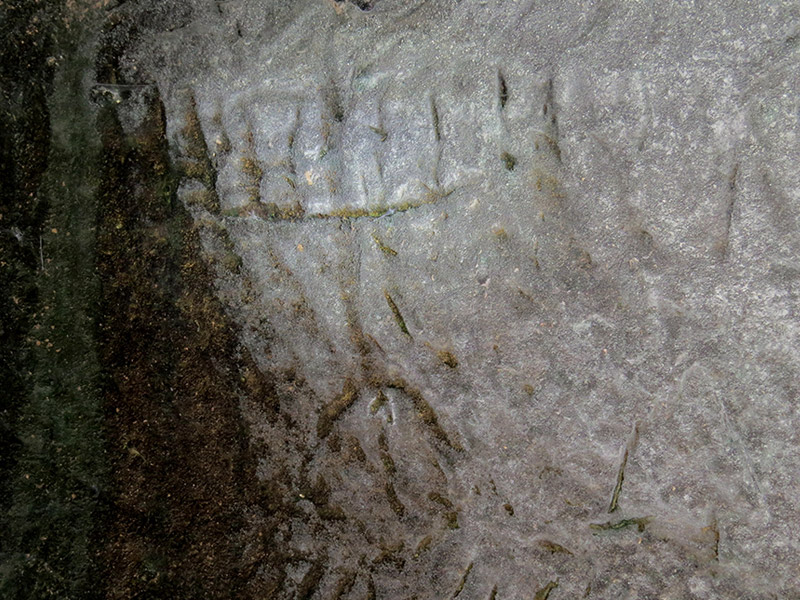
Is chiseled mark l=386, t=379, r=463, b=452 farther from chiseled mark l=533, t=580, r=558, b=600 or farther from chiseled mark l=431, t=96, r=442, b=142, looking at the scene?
chiseled mark l=431, t=96, r=442, b=142

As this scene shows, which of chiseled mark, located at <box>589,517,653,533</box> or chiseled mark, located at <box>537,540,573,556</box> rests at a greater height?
chiseled mark, located at <box>589,517,653,533</box>

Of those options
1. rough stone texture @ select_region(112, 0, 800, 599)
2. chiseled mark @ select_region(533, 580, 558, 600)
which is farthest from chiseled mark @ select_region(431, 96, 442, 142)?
chiseled mark @ select_region(533, 580, 558, 600)

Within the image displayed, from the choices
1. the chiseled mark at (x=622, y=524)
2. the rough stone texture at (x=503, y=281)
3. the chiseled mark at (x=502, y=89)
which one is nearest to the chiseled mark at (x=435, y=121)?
the rough stone texture at (x=503, y=281)

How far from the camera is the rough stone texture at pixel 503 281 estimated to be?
68.0 inches

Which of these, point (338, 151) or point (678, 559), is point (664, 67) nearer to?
point (338, 151)

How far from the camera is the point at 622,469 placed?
185cm

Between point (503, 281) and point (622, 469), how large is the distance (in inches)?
26.9

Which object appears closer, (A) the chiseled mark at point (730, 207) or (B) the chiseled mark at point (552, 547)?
(A) the chiseled mark at point (730, 207)

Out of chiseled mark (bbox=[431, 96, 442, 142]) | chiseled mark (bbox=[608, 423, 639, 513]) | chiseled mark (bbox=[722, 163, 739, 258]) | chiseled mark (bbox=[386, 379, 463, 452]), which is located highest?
chiseled mark (bbox=[431, 96, 442, 142])

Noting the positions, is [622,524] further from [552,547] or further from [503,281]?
[503,281]

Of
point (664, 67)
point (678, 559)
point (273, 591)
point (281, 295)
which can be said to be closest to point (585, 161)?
point (664, 67)

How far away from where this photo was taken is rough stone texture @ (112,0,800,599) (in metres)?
1.73

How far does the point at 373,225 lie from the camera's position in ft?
6.16

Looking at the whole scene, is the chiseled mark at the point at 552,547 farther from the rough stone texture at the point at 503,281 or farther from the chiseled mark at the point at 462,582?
the chiseled mark at the point at 462,582
